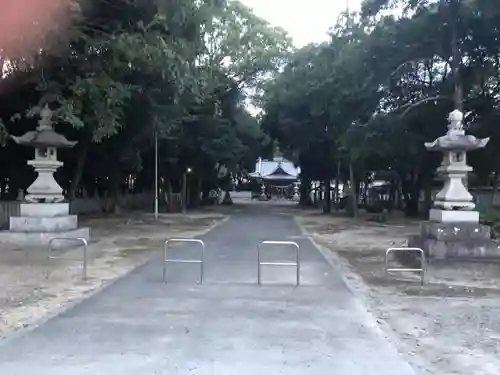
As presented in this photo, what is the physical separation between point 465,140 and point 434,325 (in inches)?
328

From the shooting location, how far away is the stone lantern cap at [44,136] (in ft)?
58.0

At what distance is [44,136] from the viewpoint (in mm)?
17703

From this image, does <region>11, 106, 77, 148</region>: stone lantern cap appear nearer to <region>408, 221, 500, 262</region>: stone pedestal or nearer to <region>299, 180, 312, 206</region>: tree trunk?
<region>408, 221, 500, 262</region>: stone pedestal

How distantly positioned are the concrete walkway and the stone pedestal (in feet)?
12.8

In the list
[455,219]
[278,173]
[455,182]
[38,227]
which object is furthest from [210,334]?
[278,173]

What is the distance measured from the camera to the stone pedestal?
14375 millimetres

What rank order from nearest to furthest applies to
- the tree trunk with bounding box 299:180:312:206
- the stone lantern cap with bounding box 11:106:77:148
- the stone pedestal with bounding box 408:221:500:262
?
1. the stone pedestal with bounding box 408:221:500:262
2. the stone lantern cap with bounding box 11:106:77:148
3. the tree trunk with bounding box 299:180:312:206

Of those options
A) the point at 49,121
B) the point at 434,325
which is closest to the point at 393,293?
the point at 434,325

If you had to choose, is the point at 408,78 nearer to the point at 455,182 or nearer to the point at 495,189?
the point at 495,189

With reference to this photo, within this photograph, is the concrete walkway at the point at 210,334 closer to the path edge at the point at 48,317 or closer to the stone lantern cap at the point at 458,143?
the path edge at the point at 48,317

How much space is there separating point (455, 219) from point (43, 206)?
34.4 feet

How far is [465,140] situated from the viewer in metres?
15.3

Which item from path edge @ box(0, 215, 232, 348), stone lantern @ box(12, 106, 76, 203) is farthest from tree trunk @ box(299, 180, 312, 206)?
path edge @ box(0, 215, 232, 348)

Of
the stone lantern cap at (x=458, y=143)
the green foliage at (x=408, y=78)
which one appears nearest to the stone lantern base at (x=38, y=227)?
the stone lantern cap at (x=458, y=143)
